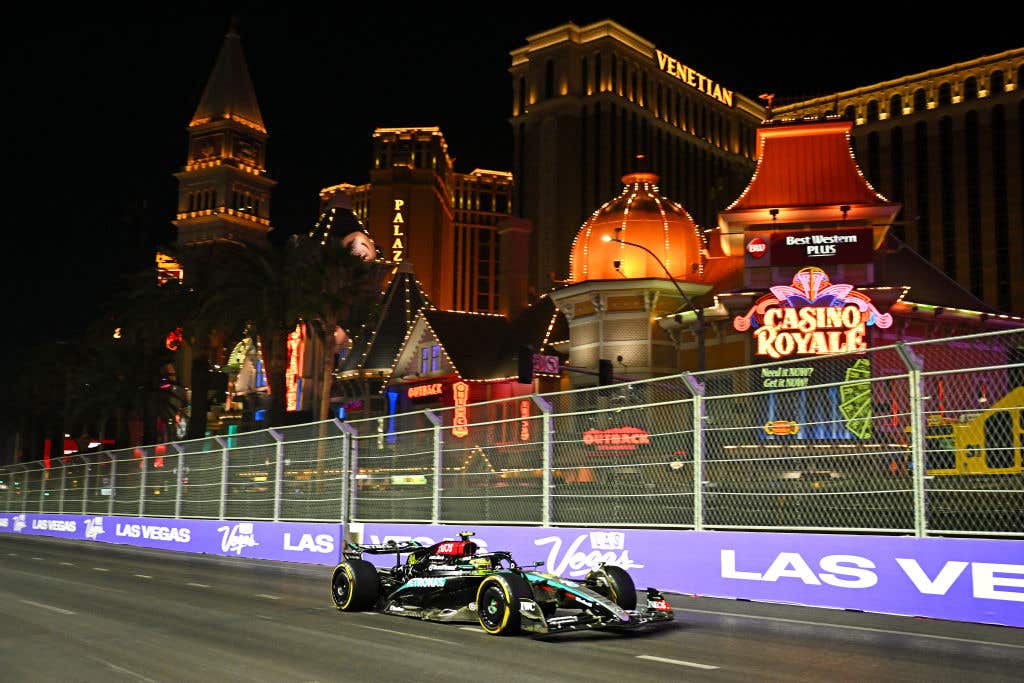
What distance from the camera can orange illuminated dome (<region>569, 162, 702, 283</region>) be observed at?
4750cm

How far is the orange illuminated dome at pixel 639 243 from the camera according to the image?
47500mm

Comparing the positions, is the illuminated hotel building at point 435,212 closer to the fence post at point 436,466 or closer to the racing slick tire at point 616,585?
the fence post at point 436,466

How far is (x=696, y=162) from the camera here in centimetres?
16262

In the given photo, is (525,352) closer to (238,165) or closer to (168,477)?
(168,477)

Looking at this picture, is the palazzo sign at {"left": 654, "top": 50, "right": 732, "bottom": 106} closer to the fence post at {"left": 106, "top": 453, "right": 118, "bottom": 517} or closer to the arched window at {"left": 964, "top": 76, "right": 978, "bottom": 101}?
the arched window at {"left": 964, "top": 76, "right": 978, "bottom": 101}

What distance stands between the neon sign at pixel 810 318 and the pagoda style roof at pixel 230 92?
5282 inches

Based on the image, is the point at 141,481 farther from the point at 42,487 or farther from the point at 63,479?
the point at 42,487

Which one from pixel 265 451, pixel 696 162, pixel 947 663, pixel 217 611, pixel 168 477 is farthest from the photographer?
pixel 696 162

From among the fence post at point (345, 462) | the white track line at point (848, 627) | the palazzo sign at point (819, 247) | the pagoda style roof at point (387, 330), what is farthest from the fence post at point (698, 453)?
the pagoda style roof at point (387, 330)

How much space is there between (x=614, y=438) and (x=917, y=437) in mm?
4361

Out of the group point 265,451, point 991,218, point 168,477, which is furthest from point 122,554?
point 991,218

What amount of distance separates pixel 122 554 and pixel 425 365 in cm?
3504

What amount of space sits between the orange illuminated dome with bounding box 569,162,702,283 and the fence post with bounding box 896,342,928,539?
35290mm

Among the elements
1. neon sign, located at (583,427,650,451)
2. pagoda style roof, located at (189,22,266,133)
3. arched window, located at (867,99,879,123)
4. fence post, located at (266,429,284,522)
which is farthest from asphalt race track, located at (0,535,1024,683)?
pagoda style roof, located at (189,22,266,133)
